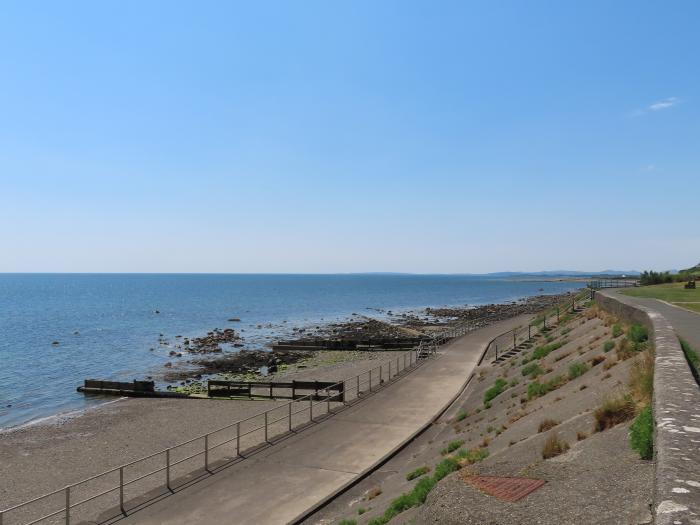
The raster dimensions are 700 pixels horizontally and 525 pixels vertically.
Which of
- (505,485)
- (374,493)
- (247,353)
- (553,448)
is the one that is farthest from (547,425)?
(247,353)

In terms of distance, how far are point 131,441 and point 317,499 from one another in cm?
1437

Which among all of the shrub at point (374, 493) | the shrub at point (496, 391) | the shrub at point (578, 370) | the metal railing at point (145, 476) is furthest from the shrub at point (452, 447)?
the metal railing at point (145, 476)

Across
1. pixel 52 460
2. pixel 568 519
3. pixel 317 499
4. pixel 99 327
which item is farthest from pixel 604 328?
pixel 99 327

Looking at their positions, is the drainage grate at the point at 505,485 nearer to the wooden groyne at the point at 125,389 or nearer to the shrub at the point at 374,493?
the shrub at the point at 374,493

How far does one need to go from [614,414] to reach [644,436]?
2619 mm

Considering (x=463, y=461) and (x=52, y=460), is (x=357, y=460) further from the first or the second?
(x=52, y=460)

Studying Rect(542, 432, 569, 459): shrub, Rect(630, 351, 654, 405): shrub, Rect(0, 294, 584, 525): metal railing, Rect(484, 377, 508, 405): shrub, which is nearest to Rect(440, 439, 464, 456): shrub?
Rect(542, 432, 569, 459): shrub

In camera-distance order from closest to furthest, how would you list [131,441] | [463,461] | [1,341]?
[463,461] → [131,441] → [1,341]

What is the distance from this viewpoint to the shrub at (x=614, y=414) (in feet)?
29.7

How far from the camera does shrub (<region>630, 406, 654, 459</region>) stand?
6.74 meters

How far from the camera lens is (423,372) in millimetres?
31328

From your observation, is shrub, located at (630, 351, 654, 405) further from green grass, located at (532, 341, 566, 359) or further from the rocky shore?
the rocky shore

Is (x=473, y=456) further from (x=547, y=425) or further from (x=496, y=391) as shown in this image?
(x=496, y=391)

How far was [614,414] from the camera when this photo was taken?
920 cm
